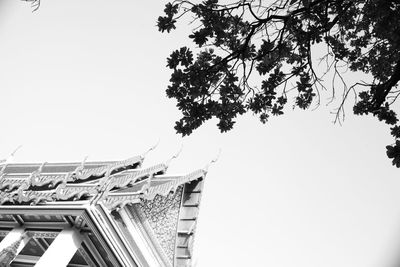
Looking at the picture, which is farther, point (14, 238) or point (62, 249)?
point (14, 238)

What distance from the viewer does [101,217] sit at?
9422 millimetres

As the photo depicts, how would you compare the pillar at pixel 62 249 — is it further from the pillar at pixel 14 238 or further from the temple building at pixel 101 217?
the pillar at pixel 14 238

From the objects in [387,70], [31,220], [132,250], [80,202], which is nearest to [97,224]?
[80,202]

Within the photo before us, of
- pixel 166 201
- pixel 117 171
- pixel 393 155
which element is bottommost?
pixel 393 155

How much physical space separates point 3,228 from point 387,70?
1250 cm

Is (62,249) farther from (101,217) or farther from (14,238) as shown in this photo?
(14,238)

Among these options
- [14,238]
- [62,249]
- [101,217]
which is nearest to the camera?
[62,249]

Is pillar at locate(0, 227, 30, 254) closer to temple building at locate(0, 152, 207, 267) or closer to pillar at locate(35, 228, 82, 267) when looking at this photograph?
temple building at locate(0, 152, 207, 267)

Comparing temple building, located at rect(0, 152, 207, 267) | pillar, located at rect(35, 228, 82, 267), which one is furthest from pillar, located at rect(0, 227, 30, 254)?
pillar, located at rect(35, 228, 82, 267)

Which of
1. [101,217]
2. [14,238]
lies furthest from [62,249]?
[14,238]

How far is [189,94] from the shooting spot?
4.69 meters

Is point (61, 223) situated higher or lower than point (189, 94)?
higher

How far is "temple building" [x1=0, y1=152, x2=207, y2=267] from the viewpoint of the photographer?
31.3 feet

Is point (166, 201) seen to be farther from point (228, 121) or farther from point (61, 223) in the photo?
point (228, 121)
